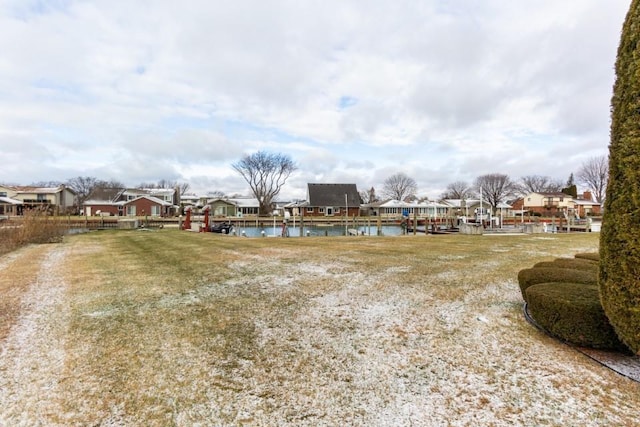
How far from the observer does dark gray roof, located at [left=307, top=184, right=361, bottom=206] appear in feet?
171

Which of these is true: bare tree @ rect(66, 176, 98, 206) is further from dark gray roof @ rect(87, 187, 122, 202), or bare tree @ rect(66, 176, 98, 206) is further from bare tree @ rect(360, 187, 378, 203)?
bare tree @ rect(360, 187, 378, 203)

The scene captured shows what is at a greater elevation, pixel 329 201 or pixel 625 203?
pixel 329 201

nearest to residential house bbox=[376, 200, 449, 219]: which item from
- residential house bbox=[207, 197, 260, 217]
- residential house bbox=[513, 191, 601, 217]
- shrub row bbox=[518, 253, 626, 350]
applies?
residential house bbox=[513, 191, 601, 217]

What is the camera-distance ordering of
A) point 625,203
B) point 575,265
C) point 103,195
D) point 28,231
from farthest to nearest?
point 103,195, point 28,231, point 575,265, point 625,203

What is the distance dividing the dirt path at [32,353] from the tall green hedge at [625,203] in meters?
4.89

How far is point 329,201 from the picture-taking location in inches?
2064

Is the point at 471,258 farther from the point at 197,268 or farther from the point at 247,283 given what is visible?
the point at 197,268

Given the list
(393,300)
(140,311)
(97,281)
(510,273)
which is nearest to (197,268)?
(97,281)

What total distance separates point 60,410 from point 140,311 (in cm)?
230

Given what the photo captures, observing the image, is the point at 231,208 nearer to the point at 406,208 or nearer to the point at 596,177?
the point at 406,208

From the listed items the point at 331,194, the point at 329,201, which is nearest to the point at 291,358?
the point at 329,201

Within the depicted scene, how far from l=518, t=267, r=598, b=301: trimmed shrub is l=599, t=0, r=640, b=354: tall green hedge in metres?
1.45

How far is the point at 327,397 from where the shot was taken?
110 inches

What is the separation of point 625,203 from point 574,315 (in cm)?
137
